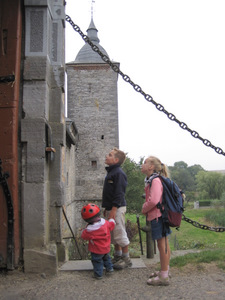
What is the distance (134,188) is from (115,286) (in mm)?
16462

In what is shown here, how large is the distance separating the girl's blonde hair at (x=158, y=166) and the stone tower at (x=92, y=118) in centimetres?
1619

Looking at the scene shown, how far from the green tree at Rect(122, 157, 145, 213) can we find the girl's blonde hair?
15.6m

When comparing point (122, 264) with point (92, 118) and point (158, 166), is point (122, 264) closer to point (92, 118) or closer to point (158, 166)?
point (158, 166)

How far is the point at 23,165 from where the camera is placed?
3.41 meters

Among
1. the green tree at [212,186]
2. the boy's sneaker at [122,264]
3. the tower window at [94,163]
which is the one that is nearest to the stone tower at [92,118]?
the tower window at [94,163]

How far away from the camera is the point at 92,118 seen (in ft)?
66.5

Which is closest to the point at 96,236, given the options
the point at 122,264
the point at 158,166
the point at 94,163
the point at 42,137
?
the point at 122,264

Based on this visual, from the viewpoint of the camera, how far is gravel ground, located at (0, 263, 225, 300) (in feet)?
8.76

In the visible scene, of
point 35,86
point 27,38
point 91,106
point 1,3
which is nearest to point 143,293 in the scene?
point 35,86

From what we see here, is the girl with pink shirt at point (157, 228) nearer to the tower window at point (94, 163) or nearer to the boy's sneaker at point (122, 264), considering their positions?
the boy's sneaker at point (122, 264)

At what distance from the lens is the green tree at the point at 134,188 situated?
18.9 meters

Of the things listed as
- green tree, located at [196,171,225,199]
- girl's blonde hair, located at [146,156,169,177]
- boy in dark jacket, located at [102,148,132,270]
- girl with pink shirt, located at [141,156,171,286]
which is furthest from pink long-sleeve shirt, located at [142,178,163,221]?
green tree, located at [196,171,225,199]

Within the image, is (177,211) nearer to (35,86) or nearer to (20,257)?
(20,257)

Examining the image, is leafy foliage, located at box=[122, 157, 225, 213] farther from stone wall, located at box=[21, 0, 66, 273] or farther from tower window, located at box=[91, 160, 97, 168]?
stone wall, located at box=[21, 0, 66, 273]
